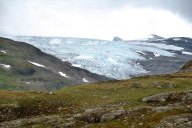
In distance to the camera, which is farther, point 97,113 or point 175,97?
point 175,97

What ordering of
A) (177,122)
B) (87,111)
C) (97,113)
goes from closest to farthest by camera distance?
(177,122), (97,113), (87,111)

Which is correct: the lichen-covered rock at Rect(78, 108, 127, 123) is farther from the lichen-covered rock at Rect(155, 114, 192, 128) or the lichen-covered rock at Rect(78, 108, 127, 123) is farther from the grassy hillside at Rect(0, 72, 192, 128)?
the lichen-covered rock at Rect(155, 114, 192, 128)

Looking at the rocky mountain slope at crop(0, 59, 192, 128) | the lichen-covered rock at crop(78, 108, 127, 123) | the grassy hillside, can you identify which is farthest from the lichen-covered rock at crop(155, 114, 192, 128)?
the lichen-covered rock at crop(78, 108, 127, 123)

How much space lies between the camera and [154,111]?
71.9 feet

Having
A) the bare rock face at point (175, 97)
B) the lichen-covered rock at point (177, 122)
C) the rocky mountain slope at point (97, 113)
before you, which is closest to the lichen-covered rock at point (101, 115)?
the rocky mountain slope at point (97, 113)

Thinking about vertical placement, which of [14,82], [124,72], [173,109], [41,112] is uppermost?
Answer: [173,109]

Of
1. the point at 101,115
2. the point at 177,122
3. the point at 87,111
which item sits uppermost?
the point at 177,122

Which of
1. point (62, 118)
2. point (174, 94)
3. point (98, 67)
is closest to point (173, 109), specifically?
point (174, 94)

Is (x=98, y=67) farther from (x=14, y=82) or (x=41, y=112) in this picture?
(x=41, y=112)

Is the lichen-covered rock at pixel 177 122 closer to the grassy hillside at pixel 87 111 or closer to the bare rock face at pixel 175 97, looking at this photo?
the grassy hillside at pixel 87 111

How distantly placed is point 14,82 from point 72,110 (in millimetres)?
185740

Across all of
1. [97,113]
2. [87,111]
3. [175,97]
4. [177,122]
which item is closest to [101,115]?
[97,113]

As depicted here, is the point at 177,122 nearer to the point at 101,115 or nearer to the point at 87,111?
the point at 101,115

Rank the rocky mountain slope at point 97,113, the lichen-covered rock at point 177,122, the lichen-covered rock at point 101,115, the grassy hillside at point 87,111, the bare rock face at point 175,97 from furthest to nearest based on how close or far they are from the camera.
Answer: the bare rock face at point 175,97 → the lichen-covered rock at point 101,115 → the grassy hillside at point 87,111 → the rocky mountain slope at point 97,113 → the lichen-covered rock at point 177,122
